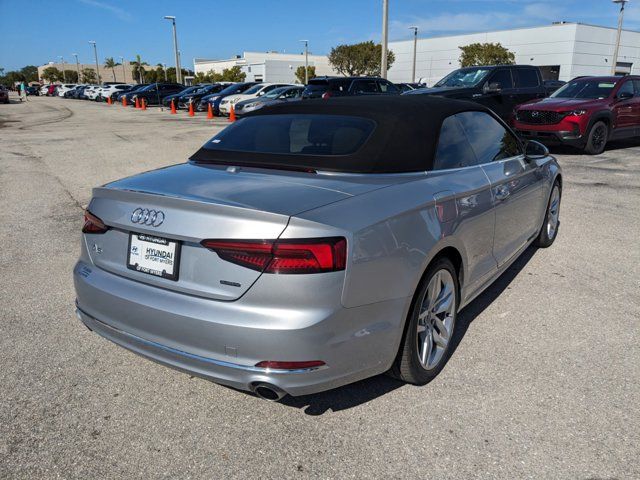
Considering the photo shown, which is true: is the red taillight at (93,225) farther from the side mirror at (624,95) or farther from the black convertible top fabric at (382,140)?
the side mirror at (624,95)

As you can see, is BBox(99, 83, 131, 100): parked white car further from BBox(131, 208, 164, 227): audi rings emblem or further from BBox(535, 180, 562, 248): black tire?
BBox(131, 208, 164, 227): audi rings emblem

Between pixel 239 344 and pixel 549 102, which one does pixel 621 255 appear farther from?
pixel 549 102

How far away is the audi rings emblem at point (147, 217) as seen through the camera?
2493 millimetres

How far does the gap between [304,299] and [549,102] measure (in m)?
11.4

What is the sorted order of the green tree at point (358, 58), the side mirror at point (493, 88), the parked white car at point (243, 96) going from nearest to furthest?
the side mirror at point (493, 88)
the parked white car at point (243, 96)
the green tree at point (358, 58)

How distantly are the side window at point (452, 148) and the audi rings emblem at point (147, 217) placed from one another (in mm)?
1646

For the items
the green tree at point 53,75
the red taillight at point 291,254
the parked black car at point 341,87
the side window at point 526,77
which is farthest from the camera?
the green tree at point 53,75

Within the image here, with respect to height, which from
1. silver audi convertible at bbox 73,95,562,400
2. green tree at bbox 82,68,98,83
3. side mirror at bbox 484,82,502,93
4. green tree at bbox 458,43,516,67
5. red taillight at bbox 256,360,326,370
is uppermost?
green tree at bbox 458,43,516,67

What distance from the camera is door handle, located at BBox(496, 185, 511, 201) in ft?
12.2

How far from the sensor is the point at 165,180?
2881 millimetres

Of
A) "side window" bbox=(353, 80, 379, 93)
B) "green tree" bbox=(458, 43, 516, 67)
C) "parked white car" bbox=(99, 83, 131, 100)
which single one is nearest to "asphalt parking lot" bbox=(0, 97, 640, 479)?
"side window" bbox=(353, 80, 379, 93)

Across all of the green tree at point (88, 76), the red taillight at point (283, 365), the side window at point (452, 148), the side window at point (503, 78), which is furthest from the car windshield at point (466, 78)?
the green tree at point (88, 76)

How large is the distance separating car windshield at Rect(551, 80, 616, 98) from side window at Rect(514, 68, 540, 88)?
6.31 feet

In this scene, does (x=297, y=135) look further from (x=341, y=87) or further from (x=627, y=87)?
(x=341, y=87)
